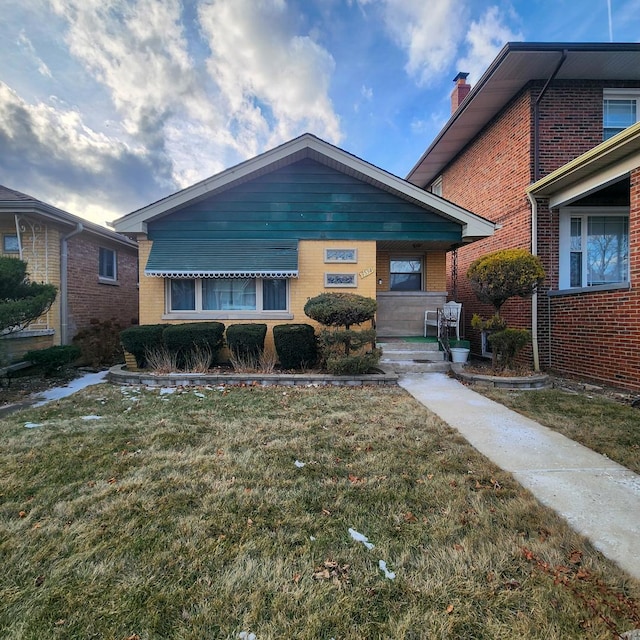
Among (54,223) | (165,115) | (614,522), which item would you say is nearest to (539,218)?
(614,522)

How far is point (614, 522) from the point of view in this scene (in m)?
2.43

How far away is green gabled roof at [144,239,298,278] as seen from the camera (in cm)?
835

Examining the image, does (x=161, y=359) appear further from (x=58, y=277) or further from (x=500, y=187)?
(x=500, y=187)

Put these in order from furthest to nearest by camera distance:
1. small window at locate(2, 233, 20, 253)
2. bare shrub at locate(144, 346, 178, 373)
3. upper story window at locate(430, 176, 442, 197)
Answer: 1. upper story window at locate(430, 176, 442, 197)
2. small window at locate(2, 233, 20, 253)
3. bare shrub at locate(144, 346, 178, 373)

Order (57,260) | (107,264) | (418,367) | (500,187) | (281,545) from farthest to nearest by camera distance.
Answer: (107,264) < (500,187) < (57,260) < (418,367) < (281,545)

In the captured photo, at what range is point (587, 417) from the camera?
480 cm

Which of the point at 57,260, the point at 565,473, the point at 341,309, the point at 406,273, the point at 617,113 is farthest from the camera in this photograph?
the point at 406,273

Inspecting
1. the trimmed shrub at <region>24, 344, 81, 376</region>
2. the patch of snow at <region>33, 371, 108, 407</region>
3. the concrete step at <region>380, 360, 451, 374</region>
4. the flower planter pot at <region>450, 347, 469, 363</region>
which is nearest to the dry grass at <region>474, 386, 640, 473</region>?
the concrete step at <region>380, 360, 451, 374</region>

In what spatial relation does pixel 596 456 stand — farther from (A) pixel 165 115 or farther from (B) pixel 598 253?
(A) pixel 165 115

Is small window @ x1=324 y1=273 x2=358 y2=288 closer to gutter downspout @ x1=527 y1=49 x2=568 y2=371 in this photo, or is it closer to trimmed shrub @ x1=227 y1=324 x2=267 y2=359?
trimmed shrub @ x1=227 y1=324 x2=267 y2=359

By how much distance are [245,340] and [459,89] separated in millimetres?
13201

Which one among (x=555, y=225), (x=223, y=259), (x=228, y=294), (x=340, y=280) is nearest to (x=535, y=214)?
(x=555, y=225)

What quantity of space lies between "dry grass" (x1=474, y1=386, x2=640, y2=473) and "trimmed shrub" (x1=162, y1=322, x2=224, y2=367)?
18.6ft

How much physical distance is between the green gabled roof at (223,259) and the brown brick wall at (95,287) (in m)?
3.09
